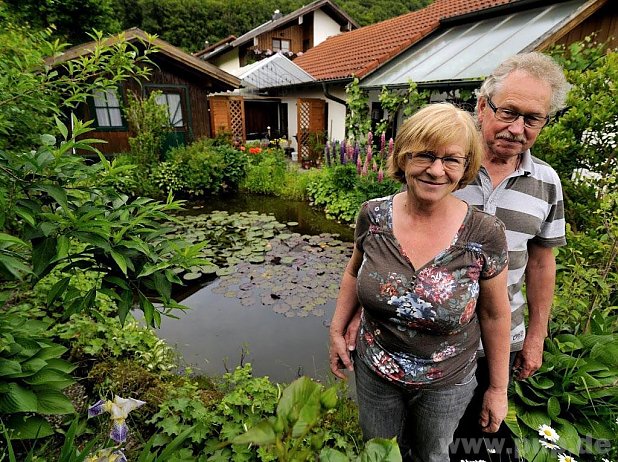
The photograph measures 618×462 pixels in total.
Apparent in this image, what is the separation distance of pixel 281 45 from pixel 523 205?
66.1 feet

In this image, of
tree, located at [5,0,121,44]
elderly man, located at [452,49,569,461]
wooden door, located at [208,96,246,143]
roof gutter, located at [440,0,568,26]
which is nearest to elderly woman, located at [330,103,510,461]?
elderly man, located at [452,49,569,461]

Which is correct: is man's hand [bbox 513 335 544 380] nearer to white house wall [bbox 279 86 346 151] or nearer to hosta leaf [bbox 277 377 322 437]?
hosta leaf [bbox 277 377 322 437]

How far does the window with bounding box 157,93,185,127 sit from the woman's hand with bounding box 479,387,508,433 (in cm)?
948

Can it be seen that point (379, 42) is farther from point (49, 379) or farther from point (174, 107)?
point (49, 379)

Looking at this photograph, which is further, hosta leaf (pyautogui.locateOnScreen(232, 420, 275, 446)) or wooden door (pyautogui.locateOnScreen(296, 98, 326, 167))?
wooden door (pyautogui.locateOnScreen(296, 98, 326, 167))

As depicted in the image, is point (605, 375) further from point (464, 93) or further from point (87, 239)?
point (464, 93)

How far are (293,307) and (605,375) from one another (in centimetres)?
258

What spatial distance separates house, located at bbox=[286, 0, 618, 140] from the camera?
17.3ft

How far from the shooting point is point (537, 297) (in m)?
1.40

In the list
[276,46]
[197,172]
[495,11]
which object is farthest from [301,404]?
[276,46]

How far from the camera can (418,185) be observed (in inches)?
43.7

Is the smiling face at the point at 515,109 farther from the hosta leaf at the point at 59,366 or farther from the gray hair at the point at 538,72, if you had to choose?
the hosta leaf at the point at 59,366

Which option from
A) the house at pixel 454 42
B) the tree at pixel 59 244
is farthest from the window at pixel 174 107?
the tree at pixel 59 244

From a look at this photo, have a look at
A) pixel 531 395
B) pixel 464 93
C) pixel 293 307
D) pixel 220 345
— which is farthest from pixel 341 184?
pixel 531 395
